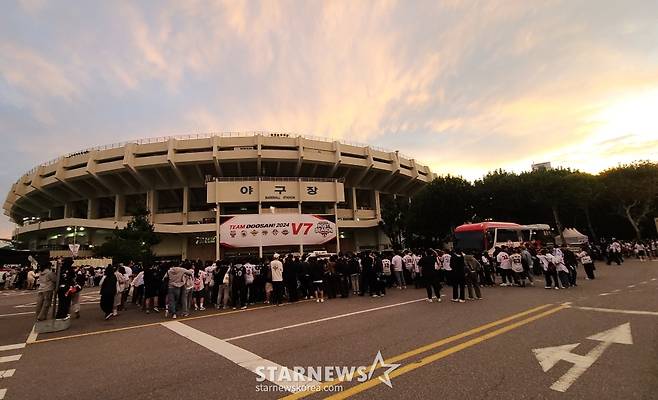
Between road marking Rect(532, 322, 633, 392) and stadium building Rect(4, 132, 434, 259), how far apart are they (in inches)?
1291

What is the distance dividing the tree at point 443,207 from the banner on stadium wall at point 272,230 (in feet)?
36.9

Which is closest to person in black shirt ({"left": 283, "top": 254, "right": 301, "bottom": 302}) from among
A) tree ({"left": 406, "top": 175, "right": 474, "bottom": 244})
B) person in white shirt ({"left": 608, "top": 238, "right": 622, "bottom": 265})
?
person in white shirt ({"left": 608, "top": 238, "right": 622, "bottom": 265})

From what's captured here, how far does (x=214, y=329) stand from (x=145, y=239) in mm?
29700

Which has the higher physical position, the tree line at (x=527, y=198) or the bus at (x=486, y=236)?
the tree line at (x=527, y=198)

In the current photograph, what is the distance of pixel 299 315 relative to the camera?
30.5 ft

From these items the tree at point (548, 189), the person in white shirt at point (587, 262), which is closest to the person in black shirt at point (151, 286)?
the person in white shirt at point (587, 262)

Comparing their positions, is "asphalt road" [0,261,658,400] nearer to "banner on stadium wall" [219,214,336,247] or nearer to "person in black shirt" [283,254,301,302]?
"person in black shirt" [283,254,301,302]

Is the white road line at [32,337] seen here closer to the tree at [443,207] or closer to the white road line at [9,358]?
the white road line at [9,358]

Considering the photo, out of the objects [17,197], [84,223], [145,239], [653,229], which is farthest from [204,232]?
[653,229]

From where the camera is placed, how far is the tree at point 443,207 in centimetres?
3706

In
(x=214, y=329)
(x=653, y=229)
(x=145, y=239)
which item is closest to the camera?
(x=214, y=329)

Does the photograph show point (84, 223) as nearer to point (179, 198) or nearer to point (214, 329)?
point (179, 198)

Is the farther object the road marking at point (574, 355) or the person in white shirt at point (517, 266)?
the person in white shirt at point (517, 266)

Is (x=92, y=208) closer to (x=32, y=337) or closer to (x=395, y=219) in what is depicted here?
(x=395, y=219)
